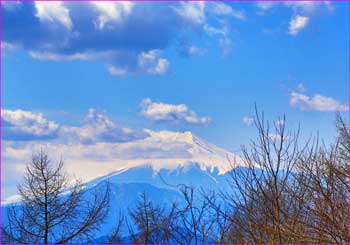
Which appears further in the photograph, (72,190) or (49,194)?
(72,190)

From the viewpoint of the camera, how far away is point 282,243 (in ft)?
21.9

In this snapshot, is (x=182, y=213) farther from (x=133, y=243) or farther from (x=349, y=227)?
(x=349, y=227)

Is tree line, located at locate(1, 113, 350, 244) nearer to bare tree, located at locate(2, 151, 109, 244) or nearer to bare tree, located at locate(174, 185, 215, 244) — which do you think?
bare tree, located at locate(174, 185, 215, 244)

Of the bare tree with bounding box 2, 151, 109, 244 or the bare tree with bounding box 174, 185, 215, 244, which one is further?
the bare tree with bounding box 2, 151, 109, 244

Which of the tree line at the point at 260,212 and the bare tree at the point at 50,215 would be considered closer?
the tree line at the point at 260,212

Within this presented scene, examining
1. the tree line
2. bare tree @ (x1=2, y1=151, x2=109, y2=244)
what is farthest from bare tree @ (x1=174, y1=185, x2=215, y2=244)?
bare tree @ (x1=2, y1=151, x2=109, y2=244)

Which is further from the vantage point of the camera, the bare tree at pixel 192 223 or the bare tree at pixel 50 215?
the bare tree at pixel 50 215

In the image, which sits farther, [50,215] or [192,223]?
[50,215]

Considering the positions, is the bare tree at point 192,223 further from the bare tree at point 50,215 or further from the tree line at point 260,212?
the bare tree at point 50,215

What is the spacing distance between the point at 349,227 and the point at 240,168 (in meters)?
1.61

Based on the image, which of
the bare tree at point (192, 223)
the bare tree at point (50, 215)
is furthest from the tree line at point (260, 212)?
the bare tree at point (50, 215)

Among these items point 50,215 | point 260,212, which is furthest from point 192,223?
point 50,215

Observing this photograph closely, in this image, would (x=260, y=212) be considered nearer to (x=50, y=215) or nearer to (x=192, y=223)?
(x=192, y=223)

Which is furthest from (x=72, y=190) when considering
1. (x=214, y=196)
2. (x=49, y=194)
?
(x=214, y=196)
